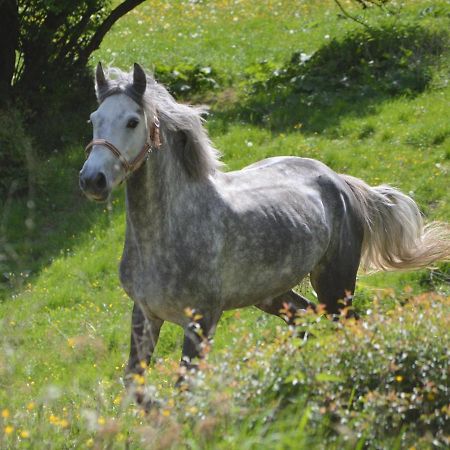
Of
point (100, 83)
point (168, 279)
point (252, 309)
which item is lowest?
point (252, 309)

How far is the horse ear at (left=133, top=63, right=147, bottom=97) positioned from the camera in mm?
6348

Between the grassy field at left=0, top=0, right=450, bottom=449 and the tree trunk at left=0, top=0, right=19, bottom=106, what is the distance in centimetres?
146

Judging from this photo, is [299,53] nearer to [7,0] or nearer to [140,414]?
[7,0]

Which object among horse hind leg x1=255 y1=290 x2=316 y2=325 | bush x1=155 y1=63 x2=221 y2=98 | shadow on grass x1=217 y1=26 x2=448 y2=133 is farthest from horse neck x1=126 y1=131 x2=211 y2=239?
bush x1=155 y1=63 x2=221 y2=98

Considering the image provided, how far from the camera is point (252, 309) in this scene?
31.0 feet

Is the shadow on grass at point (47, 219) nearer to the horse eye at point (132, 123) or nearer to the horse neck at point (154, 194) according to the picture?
the horse neck at point (154, 194)

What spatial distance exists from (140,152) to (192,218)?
2.09ft

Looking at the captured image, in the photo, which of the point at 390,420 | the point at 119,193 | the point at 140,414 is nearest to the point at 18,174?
the point at 119,193

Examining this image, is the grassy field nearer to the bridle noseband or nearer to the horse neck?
the horse neck

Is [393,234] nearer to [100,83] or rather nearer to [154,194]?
[154,194]

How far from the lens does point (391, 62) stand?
1459cm

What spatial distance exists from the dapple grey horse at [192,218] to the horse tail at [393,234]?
45 centimetres

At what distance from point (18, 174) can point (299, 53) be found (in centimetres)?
539

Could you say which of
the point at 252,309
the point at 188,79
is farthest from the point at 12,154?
the point at 252,309
